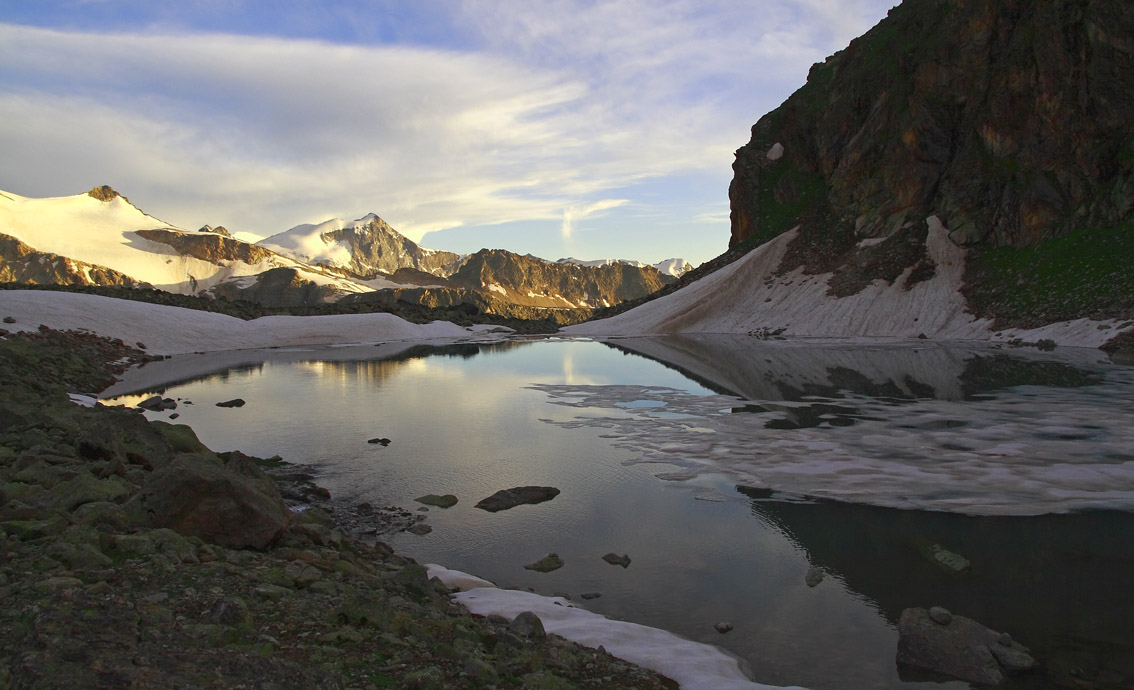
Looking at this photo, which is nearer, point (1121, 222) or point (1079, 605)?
point (1079, 605)

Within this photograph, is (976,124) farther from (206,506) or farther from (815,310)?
(206,506)

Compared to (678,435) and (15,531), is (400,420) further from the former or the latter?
(15,531)

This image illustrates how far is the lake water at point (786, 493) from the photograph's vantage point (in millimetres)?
7016

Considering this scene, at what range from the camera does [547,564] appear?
8727mm

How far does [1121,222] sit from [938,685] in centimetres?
5687

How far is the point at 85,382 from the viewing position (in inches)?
1033

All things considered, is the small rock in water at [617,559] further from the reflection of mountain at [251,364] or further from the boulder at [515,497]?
the reflection of mountain at [251,364]

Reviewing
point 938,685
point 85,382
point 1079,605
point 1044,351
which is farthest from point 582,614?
point 1044,351

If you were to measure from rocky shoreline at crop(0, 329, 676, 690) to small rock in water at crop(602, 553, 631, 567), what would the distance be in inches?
90.0

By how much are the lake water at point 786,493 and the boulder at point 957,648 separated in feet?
0.62

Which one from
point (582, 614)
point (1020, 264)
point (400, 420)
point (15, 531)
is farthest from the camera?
point (1020, 264)

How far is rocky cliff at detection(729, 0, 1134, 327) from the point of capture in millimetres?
49812

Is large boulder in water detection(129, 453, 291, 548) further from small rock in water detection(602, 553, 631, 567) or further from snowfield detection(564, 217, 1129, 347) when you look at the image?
snowfield detection(564, 217, 1129, 347)


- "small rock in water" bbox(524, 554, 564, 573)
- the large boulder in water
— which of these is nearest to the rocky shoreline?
the large boulder in water
